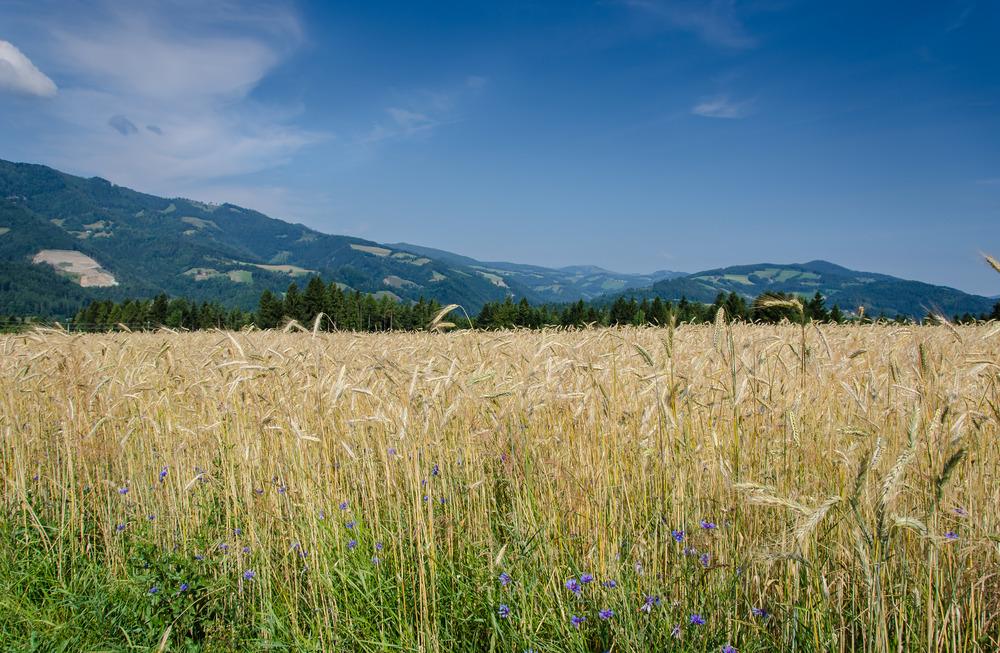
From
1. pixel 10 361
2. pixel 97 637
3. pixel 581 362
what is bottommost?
pixel 97 637

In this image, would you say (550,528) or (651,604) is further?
(550,528)

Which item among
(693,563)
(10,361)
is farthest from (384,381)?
(10,361)

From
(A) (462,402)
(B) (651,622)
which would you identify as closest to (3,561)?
(A) (462,402)

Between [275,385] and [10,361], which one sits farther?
[10,361]

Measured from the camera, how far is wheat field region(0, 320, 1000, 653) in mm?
2037

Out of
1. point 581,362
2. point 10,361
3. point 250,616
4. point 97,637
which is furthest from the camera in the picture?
point 10,361

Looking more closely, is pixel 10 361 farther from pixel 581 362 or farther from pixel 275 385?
pixel 581 362

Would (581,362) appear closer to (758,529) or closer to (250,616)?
(758,529)

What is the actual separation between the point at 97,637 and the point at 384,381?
2466mm

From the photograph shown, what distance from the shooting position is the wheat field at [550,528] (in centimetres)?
204

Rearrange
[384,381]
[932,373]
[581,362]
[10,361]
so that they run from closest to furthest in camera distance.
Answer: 1. [932,373]
2. [581,362]
3. [384,381]
4. [10,361]

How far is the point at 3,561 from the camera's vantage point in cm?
297

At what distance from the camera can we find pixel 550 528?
2734mm

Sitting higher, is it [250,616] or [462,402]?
[462,402]
